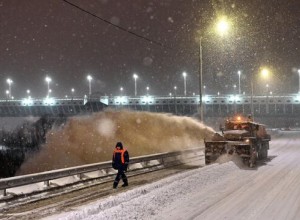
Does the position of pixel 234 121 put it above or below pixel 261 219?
above

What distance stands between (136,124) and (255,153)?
1669cm

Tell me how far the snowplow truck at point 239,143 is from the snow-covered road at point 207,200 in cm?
402

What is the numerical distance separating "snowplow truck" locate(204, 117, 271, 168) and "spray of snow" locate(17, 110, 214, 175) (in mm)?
7351

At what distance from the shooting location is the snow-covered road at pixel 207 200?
34.5 feet

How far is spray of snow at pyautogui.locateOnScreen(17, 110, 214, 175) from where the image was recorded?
32656 millimetres

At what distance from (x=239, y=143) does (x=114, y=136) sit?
1598 cm

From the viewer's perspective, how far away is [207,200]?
12438 millimetres

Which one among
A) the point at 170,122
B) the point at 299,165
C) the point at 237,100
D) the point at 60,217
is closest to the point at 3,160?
the point at 170,122

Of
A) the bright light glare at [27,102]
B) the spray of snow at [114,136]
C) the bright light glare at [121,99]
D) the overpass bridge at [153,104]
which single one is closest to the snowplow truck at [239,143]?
the spray of snow at [114,136]

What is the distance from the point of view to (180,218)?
10.2 metres

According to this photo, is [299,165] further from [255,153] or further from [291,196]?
[291,196]

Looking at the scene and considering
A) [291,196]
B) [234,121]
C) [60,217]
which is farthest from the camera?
[234,121]

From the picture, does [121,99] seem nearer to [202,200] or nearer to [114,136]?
[114,136]

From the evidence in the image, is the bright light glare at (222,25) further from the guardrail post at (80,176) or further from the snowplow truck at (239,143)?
the guardrail post at (80,176)
